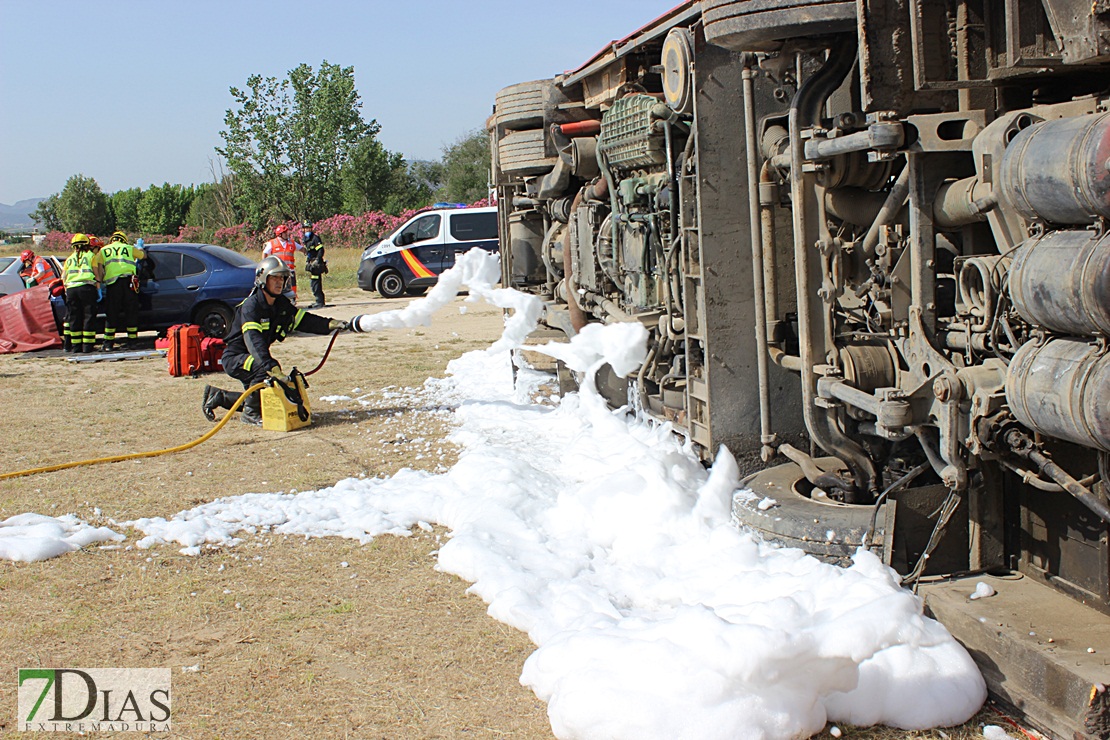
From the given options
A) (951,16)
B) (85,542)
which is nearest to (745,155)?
(951,16)

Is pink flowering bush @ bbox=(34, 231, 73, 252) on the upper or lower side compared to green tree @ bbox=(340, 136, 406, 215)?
lower

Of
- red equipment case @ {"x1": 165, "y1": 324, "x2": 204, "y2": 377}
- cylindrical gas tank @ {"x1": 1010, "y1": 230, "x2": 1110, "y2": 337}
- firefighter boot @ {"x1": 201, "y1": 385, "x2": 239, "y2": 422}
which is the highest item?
cylindrical gas tank @ {"x1": 1010, "y1": 230, "x2": 1110, "y2": 337}

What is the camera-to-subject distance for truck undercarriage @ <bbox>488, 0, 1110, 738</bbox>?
10.9ft

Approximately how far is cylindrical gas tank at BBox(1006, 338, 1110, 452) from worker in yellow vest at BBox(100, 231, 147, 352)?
46.9ft

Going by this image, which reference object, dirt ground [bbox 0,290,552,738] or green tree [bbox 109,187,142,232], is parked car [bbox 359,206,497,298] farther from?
green tree [bbox 109,187,142,232]

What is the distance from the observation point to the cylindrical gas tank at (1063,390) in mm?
3045

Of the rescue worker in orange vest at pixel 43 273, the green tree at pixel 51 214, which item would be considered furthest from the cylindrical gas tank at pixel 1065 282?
the green tree at pixel 51 214

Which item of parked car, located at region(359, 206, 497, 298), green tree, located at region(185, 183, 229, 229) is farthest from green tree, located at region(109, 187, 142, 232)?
parked car, located at region(359, 206, 497, 298)

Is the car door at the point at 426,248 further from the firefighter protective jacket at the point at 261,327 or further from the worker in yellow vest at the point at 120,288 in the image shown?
the firefighter protective jacket at the point at 261,327

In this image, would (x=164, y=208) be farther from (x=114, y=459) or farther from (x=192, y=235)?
(x=114, y=459)

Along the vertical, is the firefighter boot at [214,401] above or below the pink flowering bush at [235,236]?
below

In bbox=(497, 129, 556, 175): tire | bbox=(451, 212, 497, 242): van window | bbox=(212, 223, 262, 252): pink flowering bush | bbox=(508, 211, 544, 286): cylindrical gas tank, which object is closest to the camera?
bbox=(497, 129, 556, 175): tire

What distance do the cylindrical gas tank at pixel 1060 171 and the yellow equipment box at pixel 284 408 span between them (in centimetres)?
700

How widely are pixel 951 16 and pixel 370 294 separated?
859 inches
